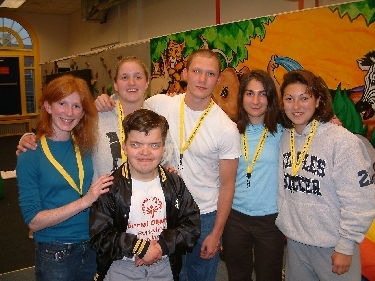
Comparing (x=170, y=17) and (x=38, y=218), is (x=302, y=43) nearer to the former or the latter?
(x=38, y=218)

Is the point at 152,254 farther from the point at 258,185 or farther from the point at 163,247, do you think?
the point at 258,185

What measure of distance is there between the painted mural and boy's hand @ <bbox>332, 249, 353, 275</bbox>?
1030 millimetres

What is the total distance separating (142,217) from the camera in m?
1.72

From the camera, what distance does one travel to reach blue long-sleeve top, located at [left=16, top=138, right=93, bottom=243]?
1.69 m

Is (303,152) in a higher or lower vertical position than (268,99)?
lower

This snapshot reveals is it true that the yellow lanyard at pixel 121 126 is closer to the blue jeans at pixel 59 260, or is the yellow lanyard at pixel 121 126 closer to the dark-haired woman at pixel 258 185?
the blue jeans at pixel 59 260

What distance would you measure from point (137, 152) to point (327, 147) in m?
1.00

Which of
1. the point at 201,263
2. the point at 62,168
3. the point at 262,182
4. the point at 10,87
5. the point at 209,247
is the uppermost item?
the point at 10,87

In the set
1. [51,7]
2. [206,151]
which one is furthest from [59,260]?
[51,7]

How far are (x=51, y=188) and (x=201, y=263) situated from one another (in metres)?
0.99

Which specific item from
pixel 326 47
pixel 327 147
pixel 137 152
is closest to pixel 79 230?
pixel 137 152

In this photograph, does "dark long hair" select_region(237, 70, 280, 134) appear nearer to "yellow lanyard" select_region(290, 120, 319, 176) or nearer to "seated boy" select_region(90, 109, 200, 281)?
"yellow lanyard" select_region(290, 120, 319, 176)

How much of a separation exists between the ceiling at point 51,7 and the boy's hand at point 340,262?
12.6 m

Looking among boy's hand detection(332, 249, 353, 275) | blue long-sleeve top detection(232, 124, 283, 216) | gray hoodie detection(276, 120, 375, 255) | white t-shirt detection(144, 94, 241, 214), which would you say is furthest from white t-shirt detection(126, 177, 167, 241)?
boy's hand detection(332, 249, 353, 275)
